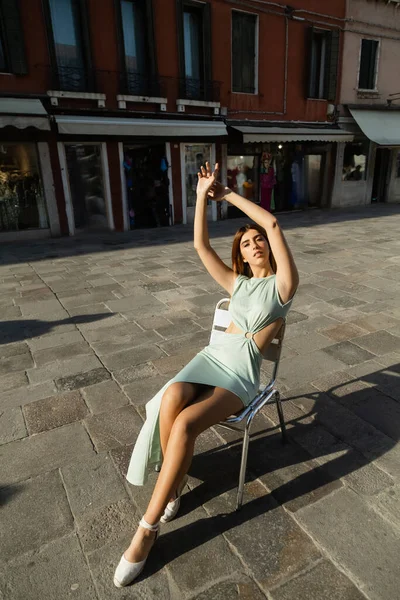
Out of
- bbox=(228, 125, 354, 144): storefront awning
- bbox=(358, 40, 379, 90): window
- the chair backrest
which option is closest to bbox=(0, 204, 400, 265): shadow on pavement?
bbox=(228, 125, 354, 144): storefront awning

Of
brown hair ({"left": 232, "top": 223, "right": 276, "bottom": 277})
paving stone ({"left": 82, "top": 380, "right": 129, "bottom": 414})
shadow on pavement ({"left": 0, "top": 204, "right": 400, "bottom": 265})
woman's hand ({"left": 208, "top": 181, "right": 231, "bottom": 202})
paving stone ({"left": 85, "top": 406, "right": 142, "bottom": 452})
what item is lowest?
shadow on pavement ({"left": 0, "top": 204, "right": 400, "bottom": 265})

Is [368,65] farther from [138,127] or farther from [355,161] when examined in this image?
[138,127]

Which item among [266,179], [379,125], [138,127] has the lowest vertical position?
[266,179]

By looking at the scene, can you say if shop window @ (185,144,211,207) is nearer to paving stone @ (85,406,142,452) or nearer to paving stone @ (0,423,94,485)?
paving stone @ (85,406,142,452)

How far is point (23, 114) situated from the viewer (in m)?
8.65

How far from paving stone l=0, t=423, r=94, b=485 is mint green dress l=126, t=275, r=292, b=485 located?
0.66m

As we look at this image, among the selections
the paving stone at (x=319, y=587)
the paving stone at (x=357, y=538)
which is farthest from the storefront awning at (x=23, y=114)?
the paving stone at (x=319, y=587)

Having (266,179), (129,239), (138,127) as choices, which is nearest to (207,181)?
(129,239)

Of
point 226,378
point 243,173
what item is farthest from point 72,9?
point 226,378

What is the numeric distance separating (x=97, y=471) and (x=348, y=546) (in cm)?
136

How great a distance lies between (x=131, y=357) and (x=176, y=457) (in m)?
2.04

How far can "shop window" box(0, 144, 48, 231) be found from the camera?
973cm

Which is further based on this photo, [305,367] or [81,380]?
[305,367]

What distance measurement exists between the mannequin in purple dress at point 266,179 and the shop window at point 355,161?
355 centimetres
